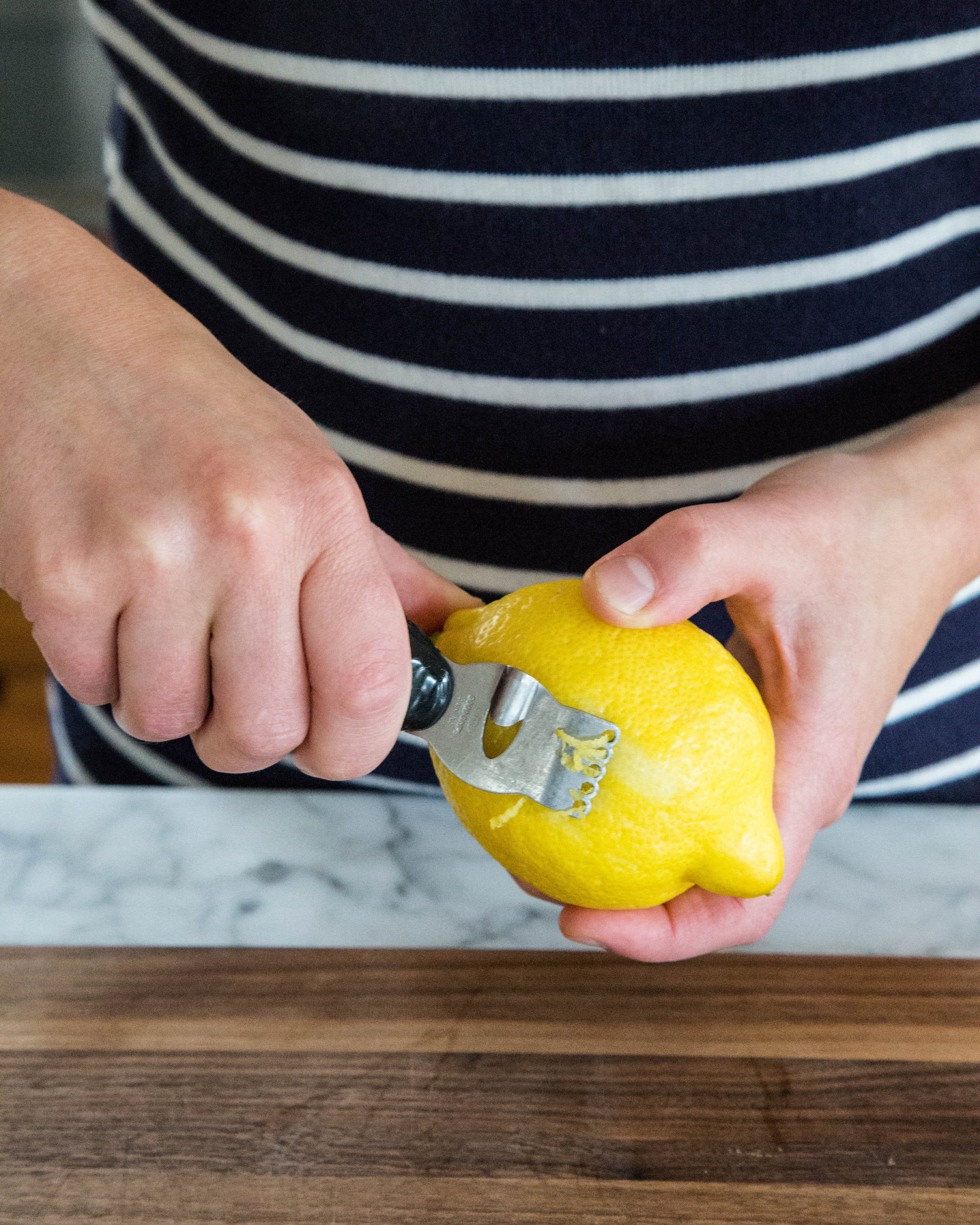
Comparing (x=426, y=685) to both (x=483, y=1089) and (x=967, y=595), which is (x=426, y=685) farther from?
(x=967, y=595)

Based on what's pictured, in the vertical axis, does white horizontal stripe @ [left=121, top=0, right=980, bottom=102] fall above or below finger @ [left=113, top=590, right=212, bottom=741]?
above

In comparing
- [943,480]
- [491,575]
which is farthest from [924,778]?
[491,575]

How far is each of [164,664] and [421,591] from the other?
22 cm

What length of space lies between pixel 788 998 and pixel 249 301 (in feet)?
2.08

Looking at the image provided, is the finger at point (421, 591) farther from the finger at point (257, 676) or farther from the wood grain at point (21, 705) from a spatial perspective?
the wood grain at point (21, 705)

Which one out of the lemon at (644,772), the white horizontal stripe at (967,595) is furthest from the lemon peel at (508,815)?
the white horizontal stripe at (967,595)

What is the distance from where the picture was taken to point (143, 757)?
90cm

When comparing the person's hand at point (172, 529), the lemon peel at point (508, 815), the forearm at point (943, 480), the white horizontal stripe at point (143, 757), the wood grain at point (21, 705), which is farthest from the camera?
the wood grain at point (21, 705)

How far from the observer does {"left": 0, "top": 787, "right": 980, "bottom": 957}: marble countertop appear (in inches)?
28.7

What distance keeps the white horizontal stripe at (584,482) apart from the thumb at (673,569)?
0.63 ft

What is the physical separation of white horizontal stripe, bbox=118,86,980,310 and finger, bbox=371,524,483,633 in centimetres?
19

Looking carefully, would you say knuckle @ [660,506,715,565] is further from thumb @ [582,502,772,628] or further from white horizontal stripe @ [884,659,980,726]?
white horizontal stripe @ [884,659,980,726]

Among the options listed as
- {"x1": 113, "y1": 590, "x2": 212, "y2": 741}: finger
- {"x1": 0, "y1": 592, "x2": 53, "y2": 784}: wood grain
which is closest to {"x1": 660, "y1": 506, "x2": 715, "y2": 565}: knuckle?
{"x1": 113, "y1": 590, "x2": 212, "y2": 741}: finger

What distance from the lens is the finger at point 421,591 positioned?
0.67m
